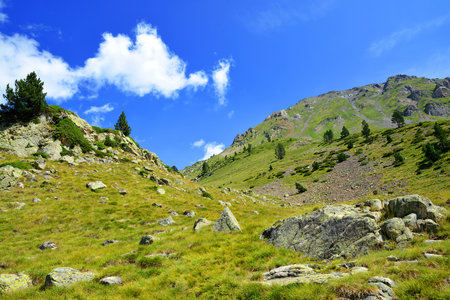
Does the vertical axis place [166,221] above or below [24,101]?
below

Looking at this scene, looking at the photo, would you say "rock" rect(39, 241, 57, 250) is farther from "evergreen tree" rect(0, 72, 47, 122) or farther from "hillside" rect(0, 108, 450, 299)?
"evergreen tree" rect(0, 72, 47, 122)

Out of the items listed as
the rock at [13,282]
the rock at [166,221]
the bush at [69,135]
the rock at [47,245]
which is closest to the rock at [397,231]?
the rock at [13,282]

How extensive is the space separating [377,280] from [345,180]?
53946 millimetres

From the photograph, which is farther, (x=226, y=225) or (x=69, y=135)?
(x=69, y=135)

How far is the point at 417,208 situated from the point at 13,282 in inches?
866

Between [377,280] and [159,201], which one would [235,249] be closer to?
[377,280]

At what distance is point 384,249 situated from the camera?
32.4 feet

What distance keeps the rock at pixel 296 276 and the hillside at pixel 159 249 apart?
5 cm

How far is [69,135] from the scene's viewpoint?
137 feet

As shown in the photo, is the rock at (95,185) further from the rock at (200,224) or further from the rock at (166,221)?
the rock at (200,224)

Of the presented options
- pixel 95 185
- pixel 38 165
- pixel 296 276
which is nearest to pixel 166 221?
pixel 95 185

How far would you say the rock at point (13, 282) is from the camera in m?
9.39

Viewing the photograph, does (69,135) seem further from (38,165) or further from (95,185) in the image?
(95,185)

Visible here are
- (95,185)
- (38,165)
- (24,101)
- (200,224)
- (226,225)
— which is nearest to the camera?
(226,225)
